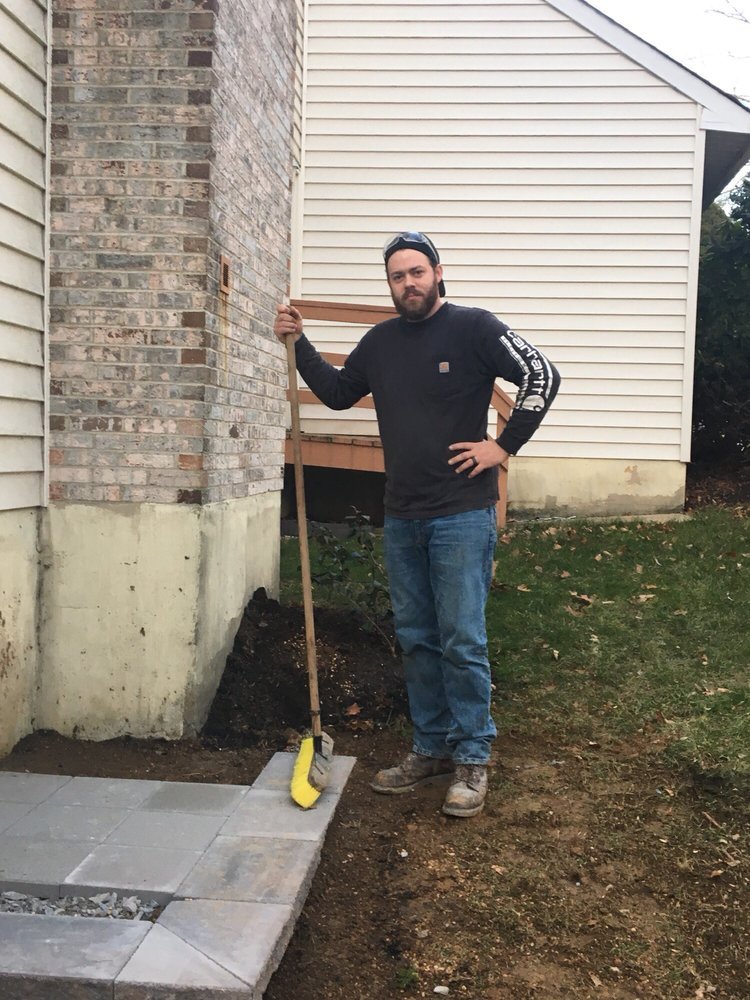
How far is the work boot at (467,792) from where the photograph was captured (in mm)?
3520

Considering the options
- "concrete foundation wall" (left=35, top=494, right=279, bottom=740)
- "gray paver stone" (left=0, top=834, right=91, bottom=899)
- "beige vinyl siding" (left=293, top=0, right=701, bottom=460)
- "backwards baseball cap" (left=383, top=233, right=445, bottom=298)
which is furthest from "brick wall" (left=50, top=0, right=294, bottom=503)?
"beige vinyl siding" (left=293, top=0, right=701, bottom=460)

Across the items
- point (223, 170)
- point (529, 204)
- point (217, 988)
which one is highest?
Result: point (529, 204)

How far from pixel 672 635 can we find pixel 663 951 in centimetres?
313

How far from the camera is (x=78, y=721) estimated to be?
158 inches

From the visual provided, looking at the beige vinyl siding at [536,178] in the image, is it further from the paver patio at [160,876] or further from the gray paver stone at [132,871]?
the gray paver stone at [132,871]

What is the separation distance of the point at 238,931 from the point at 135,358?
7.72 feet

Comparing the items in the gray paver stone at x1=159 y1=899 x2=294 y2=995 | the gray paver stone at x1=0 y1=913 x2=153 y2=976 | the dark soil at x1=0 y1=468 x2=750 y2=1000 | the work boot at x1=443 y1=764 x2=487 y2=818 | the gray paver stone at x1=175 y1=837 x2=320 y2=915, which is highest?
the gray paver stone at x1=0 y1=913 x2=153 y2=976

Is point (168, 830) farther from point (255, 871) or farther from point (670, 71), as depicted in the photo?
point (670, 71)

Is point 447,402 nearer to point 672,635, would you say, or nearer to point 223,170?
point 223,170

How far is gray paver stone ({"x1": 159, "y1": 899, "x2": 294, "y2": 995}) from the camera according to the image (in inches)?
90.1

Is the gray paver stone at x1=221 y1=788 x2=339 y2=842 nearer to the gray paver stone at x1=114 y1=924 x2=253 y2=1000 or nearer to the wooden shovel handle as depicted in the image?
the wooden shovel handle

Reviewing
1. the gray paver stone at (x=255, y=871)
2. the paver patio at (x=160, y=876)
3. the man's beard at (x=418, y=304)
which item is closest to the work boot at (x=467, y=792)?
the paver patio at (x=160, y=876)

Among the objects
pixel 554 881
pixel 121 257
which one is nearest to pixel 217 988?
pixel 554 881

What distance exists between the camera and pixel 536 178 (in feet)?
30.5
